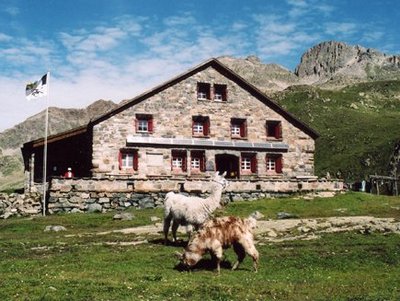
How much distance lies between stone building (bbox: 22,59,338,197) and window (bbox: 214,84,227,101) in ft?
0.29

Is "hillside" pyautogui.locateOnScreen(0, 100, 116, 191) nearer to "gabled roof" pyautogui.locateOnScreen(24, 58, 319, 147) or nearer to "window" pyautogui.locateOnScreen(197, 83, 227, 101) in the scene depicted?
"gabled roof" pyautogui.locateOnScreen(24, 58, 319, 147)

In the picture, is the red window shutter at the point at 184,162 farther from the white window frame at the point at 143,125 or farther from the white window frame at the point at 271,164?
the white window frame at the point at 271,164

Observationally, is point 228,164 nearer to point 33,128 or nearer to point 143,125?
point 143,125

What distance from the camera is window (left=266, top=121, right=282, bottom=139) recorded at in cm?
5181

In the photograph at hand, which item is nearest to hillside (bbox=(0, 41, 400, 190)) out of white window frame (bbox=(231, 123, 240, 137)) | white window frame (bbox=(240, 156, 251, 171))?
white window frame (bbox=(240, 156, 251, 171))

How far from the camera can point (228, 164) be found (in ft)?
170

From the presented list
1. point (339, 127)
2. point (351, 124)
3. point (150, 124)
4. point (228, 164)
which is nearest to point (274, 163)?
point (228, 164)

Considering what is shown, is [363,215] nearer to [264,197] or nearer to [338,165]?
[264,197]

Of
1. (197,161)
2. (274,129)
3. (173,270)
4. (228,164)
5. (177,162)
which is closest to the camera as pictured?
(173,270)

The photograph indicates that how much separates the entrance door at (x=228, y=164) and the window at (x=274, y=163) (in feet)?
10.7

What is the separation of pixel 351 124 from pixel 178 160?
77311 millimetres

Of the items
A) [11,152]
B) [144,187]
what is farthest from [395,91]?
[144,187]

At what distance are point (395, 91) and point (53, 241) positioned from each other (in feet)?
540

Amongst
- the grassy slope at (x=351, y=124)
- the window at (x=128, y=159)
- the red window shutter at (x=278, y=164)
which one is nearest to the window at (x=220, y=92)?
the red window shutter at (x=278, y=164)
